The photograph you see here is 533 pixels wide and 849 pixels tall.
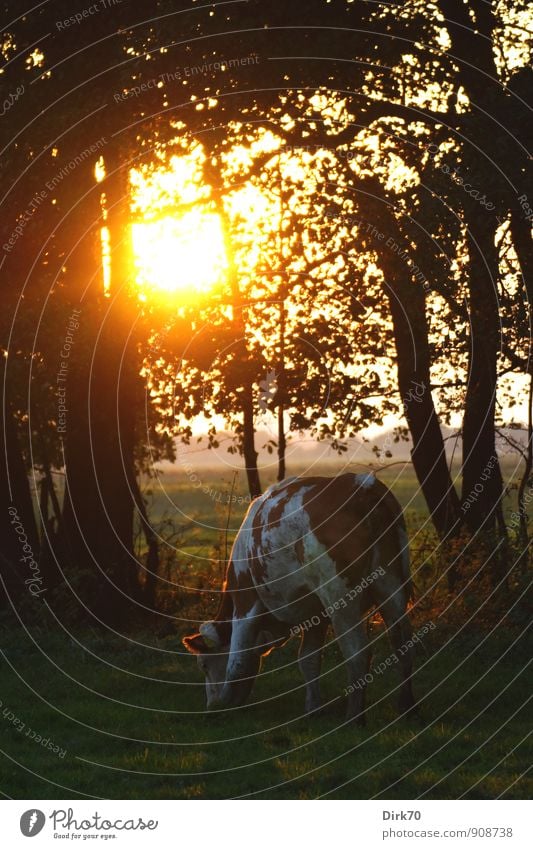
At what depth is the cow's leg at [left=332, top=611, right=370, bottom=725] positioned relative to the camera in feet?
38.3

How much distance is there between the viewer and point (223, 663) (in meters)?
13.1

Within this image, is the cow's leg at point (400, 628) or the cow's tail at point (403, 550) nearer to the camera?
the cow's leg at point (400, 628)

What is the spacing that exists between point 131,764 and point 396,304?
945 cm

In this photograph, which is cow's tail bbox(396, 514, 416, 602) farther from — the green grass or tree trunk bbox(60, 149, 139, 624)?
tree trunk bbox(60, 149, 139, 624)

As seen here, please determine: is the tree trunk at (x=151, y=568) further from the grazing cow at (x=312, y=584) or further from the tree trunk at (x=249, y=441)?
the grazing cow at (x=312, y=584)

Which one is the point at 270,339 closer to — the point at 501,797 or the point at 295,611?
the point at 295,611

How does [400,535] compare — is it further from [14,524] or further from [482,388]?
[14,524]

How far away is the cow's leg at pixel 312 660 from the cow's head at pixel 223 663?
0.48 meters

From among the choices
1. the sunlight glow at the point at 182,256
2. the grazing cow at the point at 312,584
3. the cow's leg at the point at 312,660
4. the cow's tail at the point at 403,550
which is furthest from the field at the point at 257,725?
the sunlight glow at the point at 182,256

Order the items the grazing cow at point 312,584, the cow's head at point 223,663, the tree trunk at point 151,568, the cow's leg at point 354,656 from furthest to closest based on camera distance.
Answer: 1. the tree trunk at point 151,568
2. the cow's head at point 223,663
3. the grazing cow at point 312,584
4. the cow's leg at point 354,656

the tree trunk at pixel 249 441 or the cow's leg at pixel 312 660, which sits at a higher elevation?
the tree trunk at pixel 249 441
